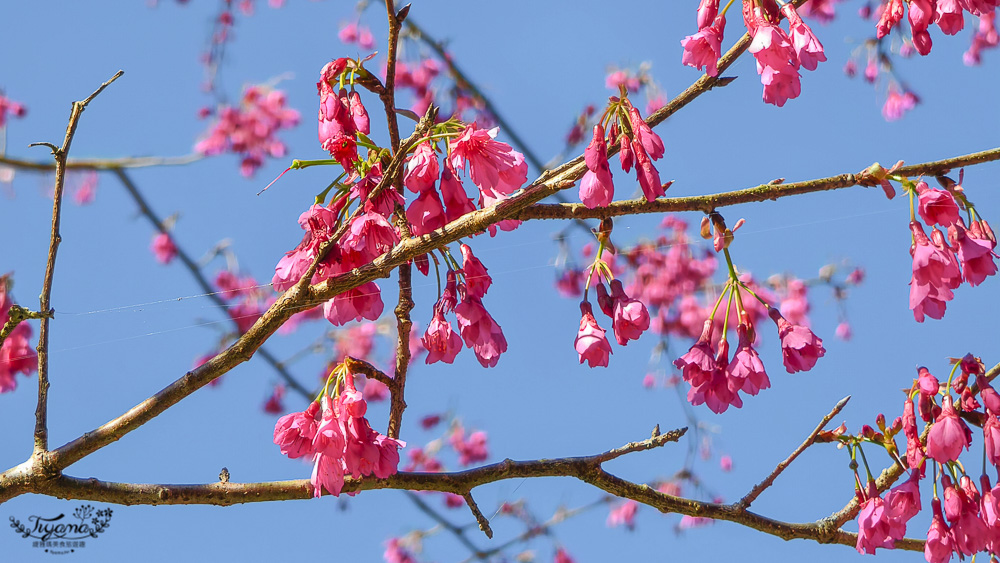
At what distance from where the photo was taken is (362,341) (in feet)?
23.5

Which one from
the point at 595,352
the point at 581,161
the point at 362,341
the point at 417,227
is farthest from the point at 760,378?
the point at 362,341

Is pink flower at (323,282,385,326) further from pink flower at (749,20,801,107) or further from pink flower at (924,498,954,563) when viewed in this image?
pink flower at (924,498,954,563)

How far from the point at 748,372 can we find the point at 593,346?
306mm

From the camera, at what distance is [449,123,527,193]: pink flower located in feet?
4.89

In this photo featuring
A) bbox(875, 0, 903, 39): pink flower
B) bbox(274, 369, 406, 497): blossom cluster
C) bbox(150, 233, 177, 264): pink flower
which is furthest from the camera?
bbox(150, 233, 177, 264): pink flower

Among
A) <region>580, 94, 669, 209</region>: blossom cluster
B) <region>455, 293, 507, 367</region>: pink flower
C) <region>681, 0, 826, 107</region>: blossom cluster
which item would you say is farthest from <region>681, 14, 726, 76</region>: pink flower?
<region>455, 293, 507, 367</region>: pink flower

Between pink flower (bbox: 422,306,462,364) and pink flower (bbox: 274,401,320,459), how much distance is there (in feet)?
0.81

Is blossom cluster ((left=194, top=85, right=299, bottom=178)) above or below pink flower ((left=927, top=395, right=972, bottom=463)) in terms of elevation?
above

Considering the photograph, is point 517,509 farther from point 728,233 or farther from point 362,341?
point 728,233

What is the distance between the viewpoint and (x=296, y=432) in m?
1.59

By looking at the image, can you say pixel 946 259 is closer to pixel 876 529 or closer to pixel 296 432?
pixel 876 529

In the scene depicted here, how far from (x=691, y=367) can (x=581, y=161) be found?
480 millimetres

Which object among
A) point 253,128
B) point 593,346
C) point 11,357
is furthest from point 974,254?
point 253,128

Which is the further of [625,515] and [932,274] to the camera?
[625,515]
